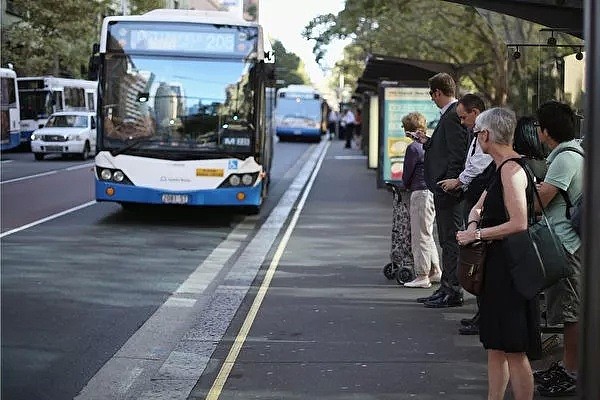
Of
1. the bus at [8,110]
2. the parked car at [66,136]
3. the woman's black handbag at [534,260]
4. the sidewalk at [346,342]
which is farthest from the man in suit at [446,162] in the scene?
the bus at [8,110]

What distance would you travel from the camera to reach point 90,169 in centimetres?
2986

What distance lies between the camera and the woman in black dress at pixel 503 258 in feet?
16.4

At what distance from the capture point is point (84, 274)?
1062 centimetres

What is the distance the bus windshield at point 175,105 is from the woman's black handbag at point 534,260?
10246 millimetres

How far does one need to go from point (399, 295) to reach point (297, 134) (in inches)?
1874

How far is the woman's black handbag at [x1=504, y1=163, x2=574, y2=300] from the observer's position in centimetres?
490

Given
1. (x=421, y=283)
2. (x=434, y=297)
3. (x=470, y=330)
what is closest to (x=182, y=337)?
(x=470, y=330)

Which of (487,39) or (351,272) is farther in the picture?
(487,39)

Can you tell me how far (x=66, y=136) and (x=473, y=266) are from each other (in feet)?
104

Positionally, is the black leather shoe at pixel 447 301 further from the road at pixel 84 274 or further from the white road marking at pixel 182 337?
the road at pixel 84 274

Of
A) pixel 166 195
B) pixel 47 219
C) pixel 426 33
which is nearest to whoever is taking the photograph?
pixel 166 195

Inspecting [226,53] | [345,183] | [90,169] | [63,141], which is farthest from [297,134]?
[226,53]

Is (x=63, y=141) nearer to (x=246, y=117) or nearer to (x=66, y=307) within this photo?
(x=246, y=117)

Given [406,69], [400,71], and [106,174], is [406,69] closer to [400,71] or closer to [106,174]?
[400,71]
